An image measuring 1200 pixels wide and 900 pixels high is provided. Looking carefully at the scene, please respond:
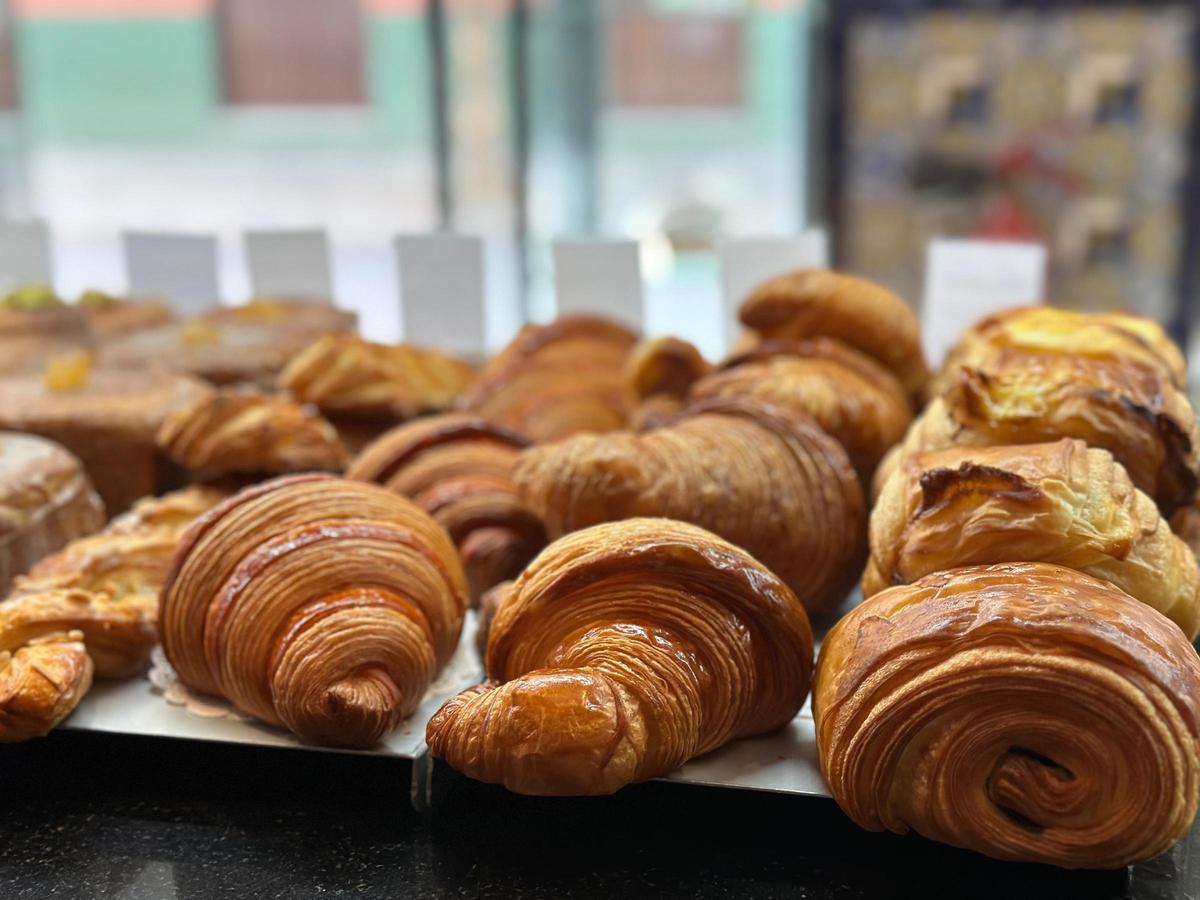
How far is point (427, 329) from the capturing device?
6.56 feet

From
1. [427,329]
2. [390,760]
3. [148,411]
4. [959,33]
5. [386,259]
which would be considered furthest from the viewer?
[386,259]

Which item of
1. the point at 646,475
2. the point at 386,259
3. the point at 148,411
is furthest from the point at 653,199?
the point at 646,475

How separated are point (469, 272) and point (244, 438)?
0.72 m

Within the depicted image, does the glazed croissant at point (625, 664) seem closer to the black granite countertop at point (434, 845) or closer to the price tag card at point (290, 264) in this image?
the black granite countertop at point (434, 845)

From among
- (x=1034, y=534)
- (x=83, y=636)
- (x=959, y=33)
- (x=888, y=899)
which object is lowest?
(x=888, y=899)

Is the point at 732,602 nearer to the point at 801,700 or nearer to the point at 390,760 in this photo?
the point at 801,700

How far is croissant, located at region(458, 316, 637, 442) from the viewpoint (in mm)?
1487

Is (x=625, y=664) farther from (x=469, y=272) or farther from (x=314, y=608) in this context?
(x=469, y=272)

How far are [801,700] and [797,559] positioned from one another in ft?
0.68

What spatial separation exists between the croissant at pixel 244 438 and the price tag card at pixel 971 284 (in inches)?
31.7

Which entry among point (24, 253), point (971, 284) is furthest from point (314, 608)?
point (24, 253)

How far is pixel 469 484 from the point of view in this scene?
1.24m

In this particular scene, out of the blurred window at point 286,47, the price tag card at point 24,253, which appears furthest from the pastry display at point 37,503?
the blurred window at point 286,47

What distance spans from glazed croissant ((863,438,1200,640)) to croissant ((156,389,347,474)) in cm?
67
